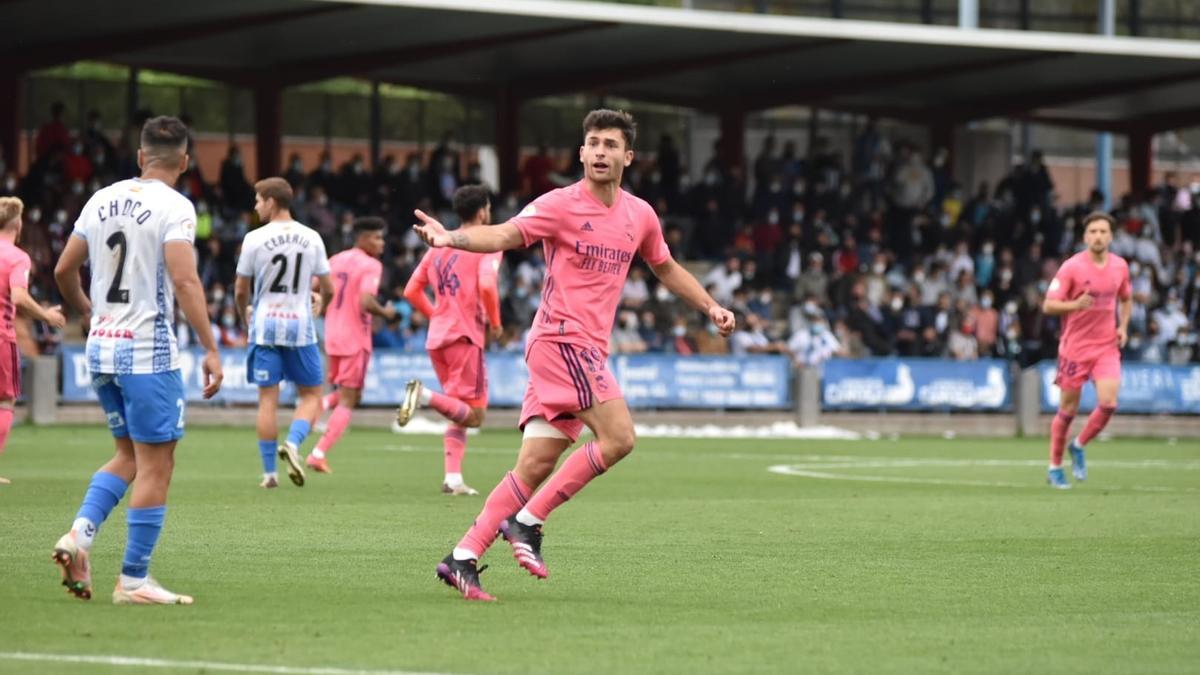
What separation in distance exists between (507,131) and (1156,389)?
15713 mm

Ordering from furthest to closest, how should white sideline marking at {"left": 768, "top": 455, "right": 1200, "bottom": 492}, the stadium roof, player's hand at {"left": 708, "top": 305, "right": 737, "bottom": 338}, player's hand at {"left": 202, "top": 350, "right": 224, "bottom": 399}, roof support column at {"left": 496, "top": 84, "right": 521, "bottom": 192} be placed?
roof support column at {"left": 496, "top": 84, "right": 521, "bottom": 192} → the stadium roof → white sideline marking at {"left": 768, "top": 455, "right": 1200, "bottom": 492} → player's hand at {"left": 708, "top": 305, "right": 737, "bottom": 338} → player's hand at {"left": 202, "top": 350, "right": 224, "bottom": 399}

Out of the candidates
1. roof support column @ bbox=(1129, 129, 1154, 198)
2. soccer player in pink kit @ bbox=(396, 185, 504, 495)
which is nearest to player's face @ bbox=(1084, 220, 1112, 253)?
soccer player in pink kit @ bbox=(396, 185, 504, 495)

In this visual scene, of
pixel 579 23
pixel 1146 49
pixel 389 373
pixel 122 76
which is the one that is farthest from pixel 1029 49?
pixel 122 76

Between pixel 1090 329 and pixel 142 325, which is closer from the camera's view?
pixel 142 325

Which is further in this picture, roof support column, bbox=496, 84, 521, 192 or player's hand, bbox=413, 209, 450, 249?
roof support column, bbox=496, 84, 521, 192

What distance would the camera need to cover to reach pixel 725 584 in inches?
402

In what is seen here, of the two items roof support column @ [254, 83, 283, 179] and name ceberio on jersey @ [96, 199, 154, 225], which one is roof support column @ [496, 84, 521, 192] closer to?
roof support column @ [254, 83, 283, 179]

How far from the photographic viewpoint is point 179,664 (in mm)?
7258

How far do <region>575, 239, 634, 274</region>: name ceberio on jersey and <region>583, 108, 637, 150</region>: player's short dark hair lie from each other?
508 millimetres

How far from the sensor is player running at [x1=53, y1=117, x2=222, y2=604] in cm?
883

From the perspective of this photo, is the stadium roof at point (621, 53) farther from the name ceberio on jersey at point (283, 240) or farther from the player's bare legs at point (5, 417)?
the player's bare legs at point (5, 417)

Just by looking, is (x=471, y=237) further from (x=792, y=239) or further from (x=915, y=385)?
(x=792, y=239)

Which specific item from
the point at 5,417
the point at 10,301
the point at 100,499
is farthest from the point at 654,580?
the point at 10,301

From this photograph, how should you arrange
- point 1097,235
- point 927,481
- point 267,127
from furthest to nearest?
point 267,127 → point 927,481 → point 1097,235
